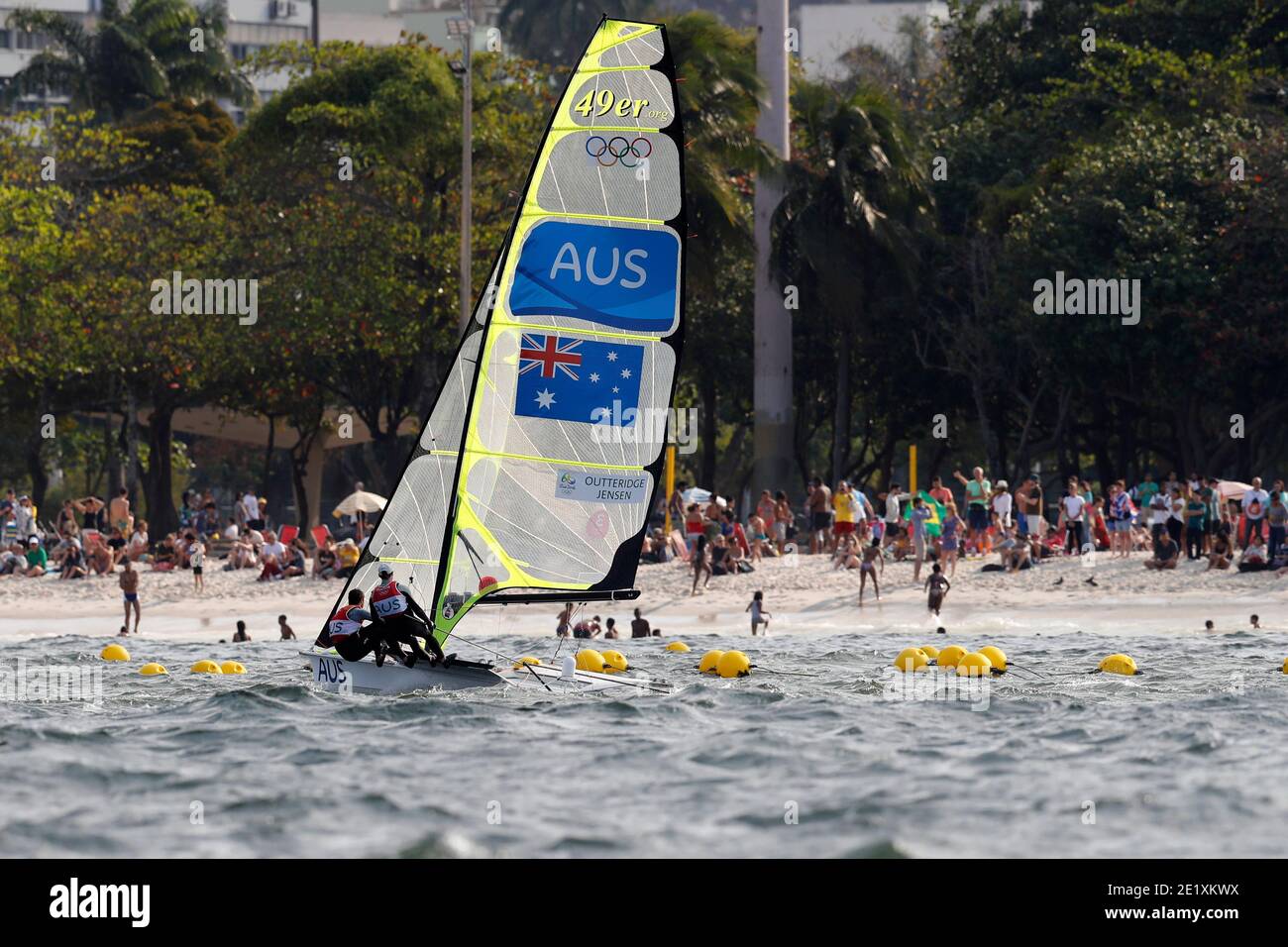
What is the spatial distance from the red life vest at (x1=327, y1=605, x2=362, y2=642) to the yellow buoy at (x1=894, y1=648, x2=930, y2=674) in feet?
24.3

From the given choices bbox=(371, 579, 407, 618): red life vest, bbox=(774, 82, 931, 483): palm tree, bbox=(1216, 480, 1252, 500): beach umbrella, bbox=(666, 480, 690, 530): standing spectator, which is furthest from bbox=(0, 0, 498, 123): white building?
bbox=(371, 579, 407, 618): red life vest

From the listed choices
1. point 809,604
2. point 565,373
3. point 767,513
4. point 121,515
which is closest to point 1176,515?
point 809,604

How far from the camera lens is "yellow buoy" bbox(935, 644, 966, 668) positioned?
2508 cm

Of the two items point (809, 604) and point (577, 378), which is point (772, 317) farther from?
point (577, 378)

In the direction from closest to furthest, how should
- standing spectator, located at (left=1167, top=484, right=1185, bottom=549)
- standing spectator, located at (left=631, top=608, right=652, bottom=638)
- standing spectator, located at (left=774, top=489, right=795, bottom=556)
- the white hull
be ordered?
the white hull, standing spectator, located at (left=631, top=608, right=652, bottom=638), standing spectator, located at (left=1167, top=484, right=1185, bottom=549), standing spectator, located at (left=774, top=489, right=795, bottom=556)

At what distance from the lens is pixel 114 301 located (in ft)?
161

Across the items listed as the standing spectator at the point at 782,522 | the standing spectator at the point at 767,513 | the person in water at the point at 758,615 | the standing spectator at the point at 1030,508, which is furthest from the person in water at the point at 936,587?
the standing spectator at the point at 767,513

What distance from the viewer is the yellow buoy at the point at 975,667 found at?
24266 millimetres

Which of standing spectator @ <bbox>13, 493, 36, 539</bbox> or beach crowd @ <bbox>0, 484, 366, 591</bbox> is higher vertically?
standing spectator @ <bbox>13, 493, 36, 539</bbox>

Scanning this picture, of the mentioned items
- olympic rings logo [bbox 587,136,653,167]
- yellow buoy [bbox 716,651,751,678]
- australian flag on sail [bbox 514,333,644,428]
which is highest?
olympic rings logo [bbox 587,136,653,167]

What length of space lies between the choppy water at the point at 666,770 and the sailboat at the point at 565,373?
1.70 m

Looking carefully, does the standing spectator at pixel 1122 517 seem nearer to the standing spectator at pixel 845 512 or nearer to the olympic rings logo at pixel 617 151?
the standing spectator at pixel 845 512

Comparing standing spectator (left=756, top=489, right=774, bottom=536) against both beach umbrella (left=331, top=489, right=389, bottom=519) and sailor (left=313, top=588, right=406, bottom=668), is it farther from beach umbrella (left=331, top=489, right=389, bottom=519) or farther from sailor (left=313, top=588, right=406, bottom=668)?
sailor (left=313, top=588, right=406, bottom=668)

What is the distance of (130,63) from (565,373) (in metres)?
51.9
